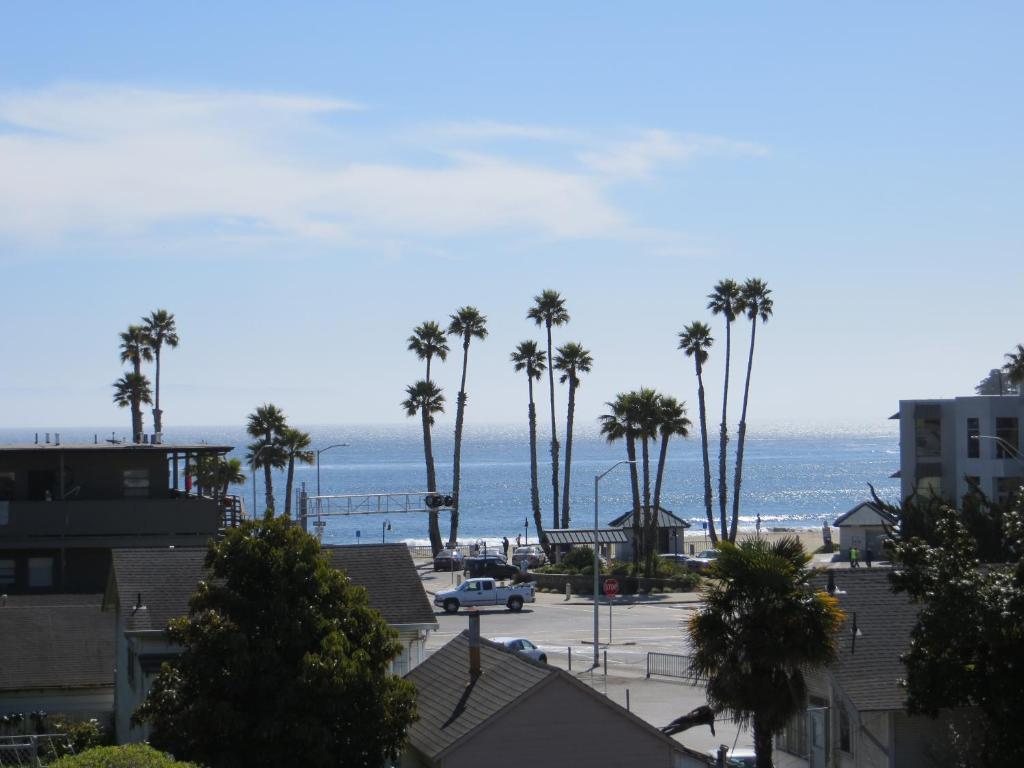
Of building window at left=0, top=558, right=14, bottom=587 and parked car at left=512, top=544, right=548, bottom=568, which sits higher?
building window at left=0, top=558, right=14, bottom=587

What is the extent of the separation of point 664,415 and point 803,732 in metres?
48.1

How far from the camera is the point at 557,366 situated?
93.9m

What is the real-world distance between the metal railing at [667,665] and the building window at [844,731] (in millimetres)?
16436

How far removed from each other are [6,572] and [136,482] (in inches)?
188

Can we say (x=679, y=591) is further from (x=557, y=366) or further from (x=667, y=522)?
(x=557, y=366)

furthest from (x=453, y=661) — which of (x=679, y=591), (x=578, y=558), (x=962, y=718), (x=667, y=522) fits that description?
(x=667, y=522)

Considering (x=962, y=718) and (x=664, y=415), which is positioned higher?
(x=664, y=415)

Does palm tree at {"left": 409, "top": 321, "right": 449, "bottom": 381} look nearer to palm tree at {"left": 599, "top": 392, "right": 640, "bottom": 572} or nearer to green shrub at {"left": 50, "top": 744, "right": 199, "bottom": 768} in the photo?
palm tree at {"left": 599, "top": 392, "right": 640, "bottom": 572}

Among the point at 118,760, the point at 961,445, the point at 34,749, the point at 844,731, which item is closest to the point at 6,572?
the point at 34,749

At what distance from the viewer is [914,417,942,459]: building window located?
7556 centimetres

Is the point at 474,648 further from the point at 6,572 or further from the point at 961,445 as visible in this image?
the point at 961,445

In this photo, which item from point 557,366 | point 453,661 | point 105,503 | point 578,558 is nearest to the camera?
point 453,661

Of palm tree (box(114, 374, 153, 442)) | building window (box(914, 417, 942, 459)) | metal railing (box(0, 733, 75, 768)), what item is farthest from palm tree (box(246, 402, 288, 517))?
metal railing (box(0, 733, 75, 768))

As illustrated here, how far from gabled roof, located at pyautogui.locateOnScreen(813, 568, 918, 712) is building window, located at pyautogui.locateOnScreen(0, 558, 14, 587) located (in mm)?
26564
